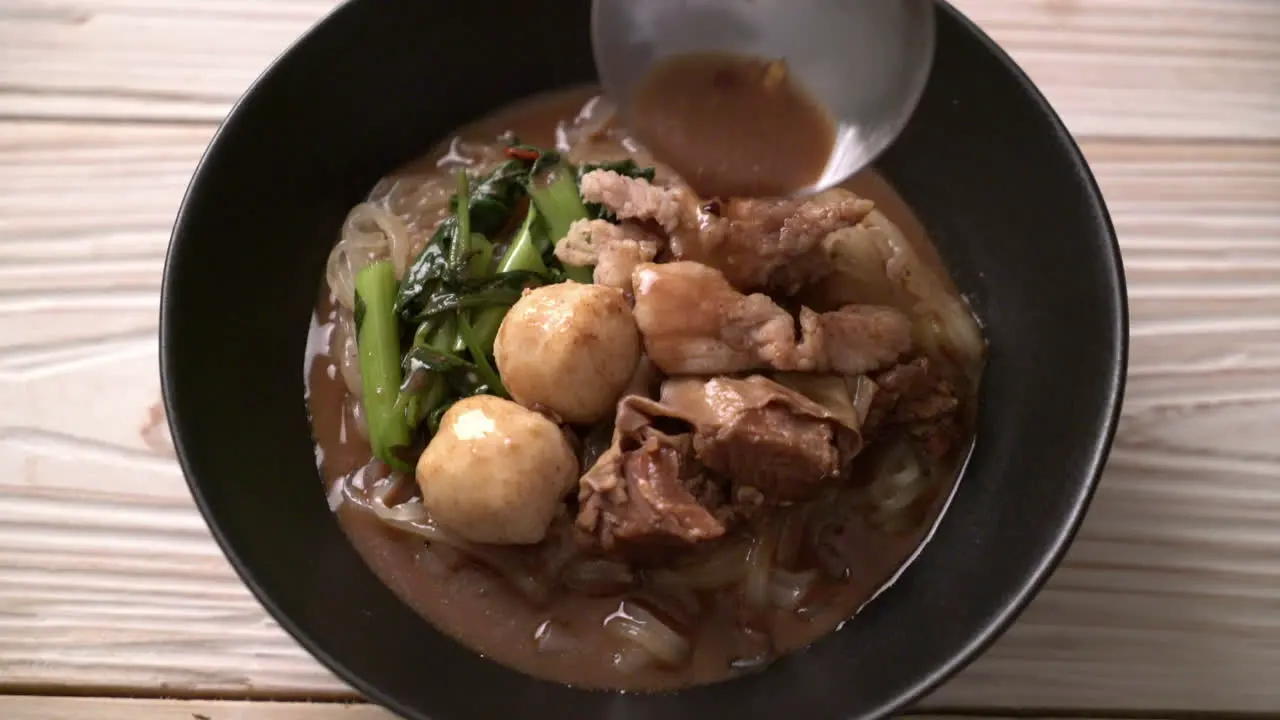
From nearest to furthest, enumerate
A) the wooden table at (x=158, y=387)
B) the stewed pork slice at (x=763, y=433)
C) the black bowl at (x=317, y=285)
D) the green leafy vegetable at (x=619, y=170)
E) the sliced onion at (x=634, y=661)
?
1. the black bowl at (x=317, y=285)
2. the stewed pork slice at (x=763, y=433)
3. the sliced onion at (x=634, y=661)
4. the wooden table at (x=158, y=387)
5. the green leafy vegetable at (x=619, y=170)

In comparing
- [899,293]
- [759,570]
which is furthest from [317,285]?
[899,293]

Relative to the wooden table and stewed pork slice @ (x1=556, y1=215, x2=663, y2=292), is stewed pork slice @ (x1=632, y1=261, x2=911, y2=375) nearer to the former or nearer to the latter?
stewed pork slice @ (x1=556, y1=215, x2=663, y2=292)

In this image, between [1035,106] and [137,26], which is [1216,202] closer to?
[1035,106]

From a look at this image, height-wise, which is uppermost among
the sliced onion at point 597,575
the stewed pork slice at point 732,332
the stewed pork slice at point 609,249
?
the stewed pork slice at point 609,249

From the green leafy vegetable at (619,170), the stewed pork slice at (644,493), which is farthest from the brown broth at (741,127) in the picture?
the stewed pork slice at (644,493)

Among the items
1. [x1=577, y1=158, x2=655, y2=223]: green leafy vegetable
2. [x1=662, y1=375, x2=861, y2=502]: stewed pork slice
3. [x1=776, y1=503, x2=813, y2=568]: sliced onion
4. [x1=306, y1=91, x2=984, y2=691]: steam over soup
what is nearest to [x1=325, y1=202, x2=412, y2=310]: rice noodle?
[x1=306, y1=91, x2=984, y2=691]: steam over soup

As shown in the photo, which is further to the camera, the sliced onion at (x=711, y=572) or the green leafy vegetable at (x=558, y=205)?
the green leafy vegetable at (x=558, y=205)

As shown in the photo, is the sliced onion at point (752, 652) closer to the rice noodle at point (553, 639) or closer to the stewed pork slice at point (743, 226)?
the rice noodle at point (553, 639)

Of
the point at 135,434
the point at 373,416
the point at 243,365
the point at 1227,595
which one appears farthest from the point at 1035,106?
the point at 135,434
